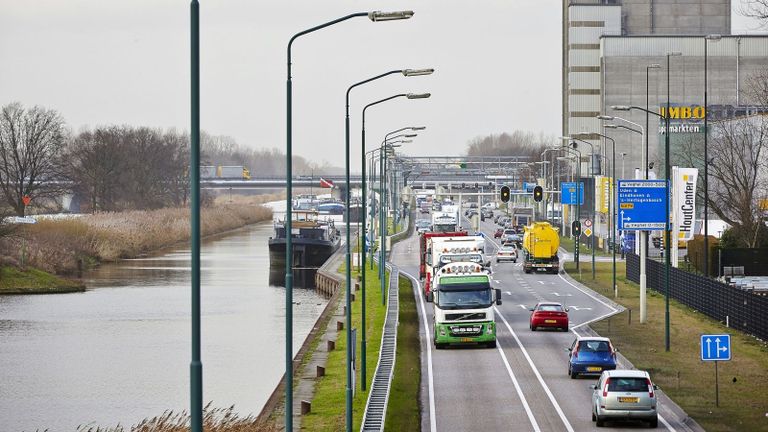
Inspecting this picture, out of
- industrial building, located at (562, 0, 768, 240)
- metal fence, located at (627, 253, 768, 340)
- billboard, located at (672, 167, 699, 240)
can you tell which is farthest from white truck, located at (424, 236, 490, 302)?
industrial building, located at (562, 0, 768, 240)

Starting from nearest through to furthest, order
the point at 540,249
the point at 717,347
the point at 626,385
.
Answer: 1. the point at 626,385
2. the point at 717,347
3. the point at 540,249

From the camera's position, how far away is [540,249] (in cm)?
9400

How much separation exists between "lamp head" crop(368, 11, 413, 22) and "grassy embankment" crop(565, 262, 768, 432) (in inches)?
590

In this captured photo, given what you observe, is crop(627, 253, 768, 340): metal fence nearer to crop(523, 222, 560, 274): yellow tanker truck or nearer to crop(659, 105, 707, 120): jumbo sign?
crop(523, 222, 560, 274): yellow tanker truck

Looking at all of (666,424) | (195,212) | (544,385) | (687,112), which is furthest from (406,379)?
(687,112)

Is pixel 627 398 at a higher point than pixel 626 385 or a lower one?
lower

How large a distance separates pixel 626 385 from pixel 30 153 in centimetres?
11796

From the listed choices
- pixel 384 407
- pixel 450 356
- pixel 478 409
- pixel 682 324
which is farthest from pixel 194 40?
pixel 682 324

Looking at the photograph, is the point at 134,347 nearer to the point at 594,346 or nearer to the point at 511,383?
the point at 511,383

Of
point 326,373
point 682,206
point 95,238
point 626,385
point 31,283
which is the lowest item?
point 31,283

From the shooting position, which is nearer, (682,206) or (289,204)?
(289,204)

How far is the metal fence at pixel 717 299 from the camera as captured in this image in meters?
55.3

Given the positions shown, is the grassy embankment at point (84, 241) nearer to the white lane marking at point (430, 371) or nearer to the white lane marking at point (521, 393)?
the white lane marking at point (430, 371)

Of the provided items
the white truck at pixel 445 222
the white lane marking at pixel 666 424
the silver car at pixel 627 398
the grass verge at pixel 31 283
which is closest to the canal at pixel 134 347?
the grass verge at pixel 31 283
